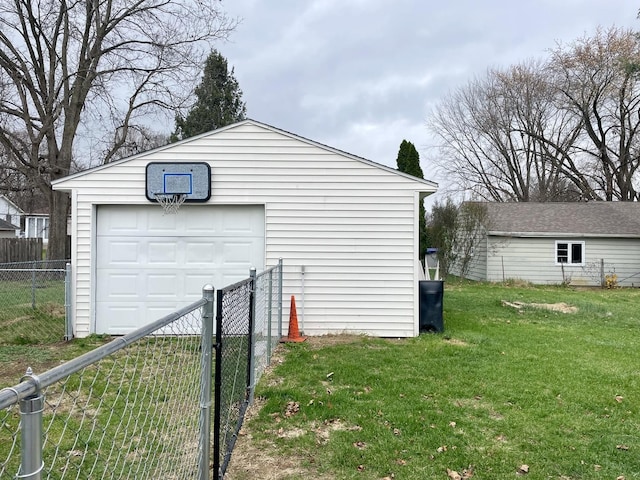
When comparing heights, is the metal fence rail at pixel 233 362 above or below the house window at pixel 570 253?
below

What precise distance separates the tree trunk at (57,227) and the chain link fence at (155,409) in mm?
15911

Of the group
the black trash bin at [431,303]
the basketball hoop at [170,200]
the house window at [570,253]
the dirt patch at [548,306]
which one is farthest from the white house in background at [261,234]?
the house window at [570,253]

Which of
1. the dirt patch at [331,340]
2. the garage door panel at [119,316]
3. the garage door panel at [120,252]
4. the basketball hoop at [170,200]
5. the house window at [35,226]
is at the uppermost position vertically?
the house window at [35,226]

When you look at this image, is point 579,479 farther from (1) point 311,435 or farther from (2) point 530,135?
(2) point 530,135

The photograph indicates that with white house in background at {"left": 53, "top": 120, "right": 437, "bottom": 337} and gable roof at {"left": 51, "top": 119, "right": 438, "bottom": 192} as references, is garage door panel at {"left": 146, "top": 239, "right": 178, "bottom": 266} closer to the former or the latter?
white house in background at {"left": 53, "top": 120, "right": 437, "bottom": 337}

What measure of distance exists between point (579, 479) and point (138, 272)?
6.75 meters

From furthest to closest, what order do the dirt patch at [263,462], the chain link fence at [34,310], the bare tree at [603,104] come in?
the bare tree at [603,104], the chain link fence at [34,310], the dirt patch at [263,462]

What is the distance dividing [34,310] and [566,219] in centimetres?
1860

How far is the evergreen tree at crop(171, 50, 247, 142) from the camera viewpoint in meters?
28.0

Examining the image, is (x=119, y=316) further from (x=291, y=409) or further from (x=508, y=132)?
(x=508, y=132)

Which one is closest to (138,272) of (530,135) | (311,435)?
(311,435)

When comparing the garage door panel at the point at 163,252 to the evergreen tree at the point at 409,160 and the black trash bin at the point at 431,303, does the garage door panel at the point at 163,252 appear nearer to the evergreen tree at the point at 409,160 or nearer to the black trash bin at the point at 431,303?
the black trash bin at the point at 431,303

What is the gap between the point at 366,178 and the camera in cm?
772

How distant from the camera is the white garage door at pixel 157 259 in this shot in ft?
25.6
